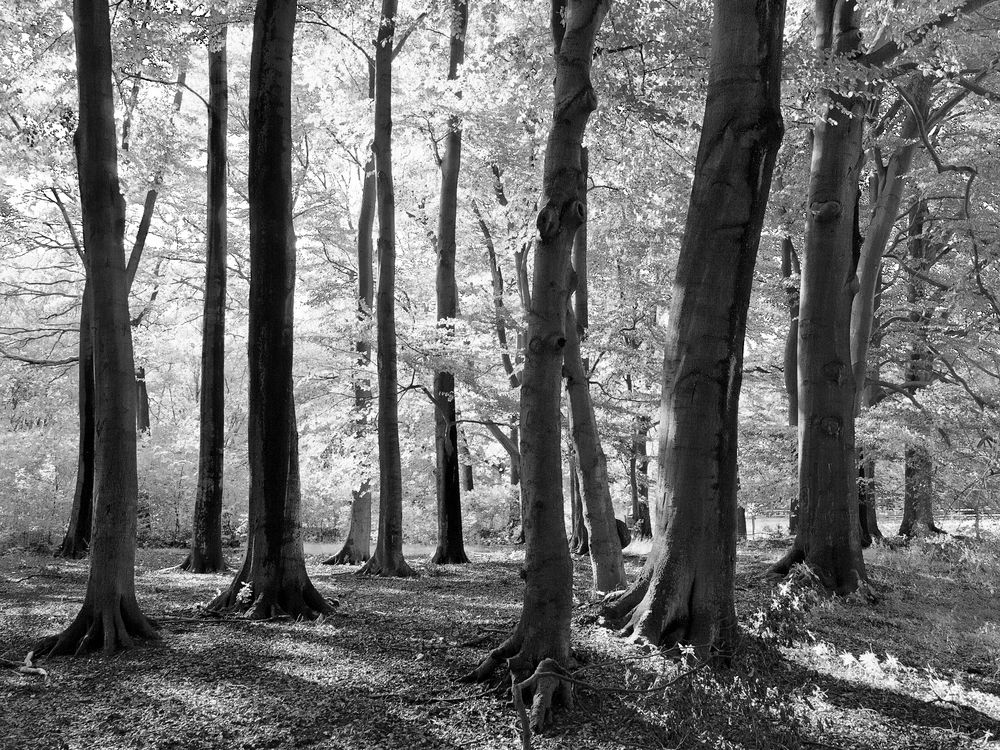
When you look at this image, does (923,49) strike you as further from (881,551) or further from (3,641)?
(3,641)

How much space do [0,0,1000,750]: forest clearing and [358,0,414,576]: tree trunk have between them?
68mm

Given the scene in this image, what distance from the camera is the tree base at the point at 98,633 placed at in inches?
214

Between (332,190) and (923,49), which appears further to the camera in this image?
(332,190)

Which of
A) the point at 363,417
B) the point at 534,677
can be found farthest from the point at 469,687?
the point at 363,417

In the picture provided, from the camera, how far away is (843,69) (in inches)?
251

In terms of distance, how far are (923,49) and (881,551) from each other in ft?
28.5

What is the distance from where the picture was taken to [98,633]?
555cm

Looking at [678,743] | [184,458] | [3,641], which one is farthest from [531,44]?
[184,458]

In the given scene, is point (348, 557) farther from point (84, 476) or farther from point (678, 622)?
point (678, 622)

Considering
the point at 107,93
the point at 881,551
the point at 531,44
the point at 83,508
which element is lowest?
the point at 881,551

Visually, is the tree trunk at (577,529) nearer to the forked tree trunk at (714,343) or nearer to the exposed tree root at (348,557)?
the exposed tree root at (348,557)

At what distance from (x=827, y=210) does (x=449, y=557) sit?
7771 mm

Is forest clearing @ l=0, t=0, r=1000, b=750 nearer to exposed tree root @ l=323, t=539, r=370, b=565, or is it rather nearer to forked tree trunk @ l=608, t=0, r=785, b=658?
forked tree trunk @ l=608, t=0, r=785, b=658

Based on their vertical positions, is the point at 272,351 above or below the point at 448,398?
below
